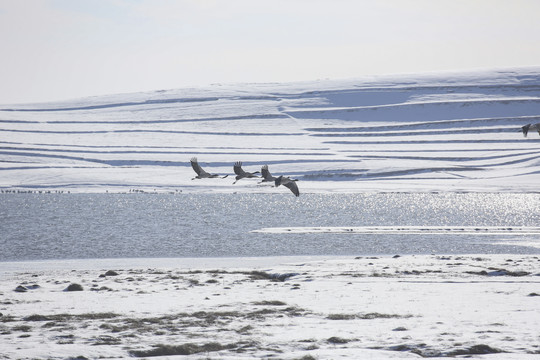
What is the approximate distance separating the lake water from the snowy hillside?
599 centimetres

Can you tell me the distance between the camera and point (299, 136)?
135 m

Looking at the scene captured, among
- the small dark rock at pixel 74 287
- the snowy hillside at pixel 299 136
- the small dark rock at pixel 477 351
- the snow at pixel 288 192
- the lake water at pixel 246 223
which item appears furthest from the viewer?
the snowy hillside at pixel 299 136

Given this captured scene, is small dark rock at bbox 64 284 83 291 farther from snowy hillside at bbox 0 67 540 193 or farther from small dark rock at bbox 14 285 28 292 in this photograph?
snowy hillside at bbox 0 67 540 193

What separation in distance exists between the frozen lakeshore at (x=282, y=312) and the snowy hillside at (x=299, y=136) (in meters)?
66.9

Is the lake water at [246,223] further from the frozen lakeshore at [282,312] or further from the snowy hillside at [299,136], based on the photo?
the frozen lakeshore at [282,312]

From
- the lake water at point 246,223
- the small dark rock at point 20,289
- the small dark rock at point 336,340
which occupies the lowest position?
the lake water at point 246,223

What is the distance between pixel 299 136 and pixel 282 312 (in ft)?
379

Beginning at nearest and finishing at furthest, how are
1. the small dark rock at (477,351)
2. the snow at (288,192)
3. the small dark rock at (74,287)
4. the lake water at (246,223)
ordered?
the small dark rock at (477,351)
the snow at (288,192)
the small dark rock at (74,287)
the lake water at (246,223)

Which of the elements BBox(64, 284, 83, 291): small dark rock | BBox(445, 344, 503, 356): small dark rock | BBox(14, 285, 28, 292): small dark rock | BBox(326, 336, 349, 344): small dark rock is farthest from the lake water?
BBox(445, 344, 503, 356): small dark rock

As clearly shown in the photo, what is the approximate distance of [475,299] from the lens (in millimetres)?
21547

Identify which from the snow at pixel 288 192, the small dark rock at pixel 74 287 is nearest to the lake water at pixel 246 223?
the snow at pixel 288 192

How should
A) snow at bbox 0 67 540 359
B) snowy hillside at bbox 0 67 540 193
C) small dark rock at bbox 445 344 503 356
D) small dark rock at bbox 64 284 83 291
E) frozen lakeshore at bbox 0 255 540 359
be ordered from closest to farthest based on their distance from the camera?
1. small dark rock at bbox 445 344 503 356
2. frozen lakeshore at bbox 0 255 540 359
3. snow at bbox 0 67 540 359
4. small dark rock at bbox 64 284 83 291
5. snowy hillside at bbox 0 67 540 193

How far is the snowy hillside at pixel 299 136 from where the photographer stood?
333ft

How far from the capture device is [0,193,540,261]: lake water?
135 ft
